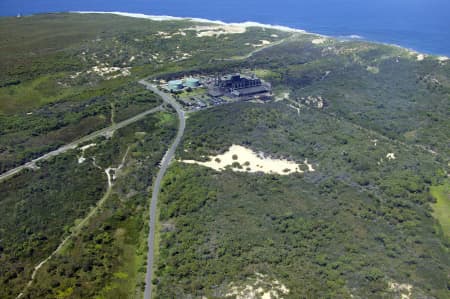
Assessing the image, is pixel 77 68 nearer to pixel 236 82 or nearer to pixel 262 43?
pixel 236 82

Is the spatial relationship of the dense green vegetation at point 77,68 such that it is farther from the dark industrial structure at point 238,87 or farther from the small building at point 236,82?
the small building at point 236,82

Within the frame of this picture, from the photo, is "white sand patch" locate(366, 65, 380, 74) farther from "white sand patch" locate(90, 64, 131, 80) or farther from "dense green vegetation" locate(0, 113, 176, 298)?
"white sand patch" locate(90, 64, 131, 80)

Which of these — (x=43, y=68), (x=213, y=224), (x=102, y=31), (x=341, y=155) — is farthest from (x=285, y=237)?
(x=102, y=31)

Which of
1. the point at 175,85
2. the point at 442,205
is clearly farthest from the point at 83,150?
the point at 442,205

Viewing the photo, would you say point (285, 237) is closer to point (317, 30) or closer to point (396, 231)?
point (396, 231)

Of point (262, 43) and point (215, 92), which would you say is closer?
point (215, 92)

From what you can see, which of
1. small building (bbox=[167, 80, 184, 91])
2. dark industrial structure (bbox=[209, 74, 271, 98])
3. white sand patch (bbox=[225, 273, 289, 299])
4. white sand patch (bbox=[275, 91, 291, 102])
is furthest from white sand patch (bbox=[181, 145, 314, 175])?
small building (bbox=[167, 80, 184, 91])

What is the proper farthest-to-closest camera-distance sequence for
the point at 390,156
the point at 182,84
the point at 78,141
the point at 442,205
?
the point at 182,84
the point at 78,141
the point at 390,156
the point at 442,205

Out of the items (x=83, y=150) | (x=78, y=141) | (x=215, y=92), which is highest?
(x=215, y=92)

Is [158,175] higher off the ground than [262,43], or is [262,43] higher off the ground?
[262,43]
